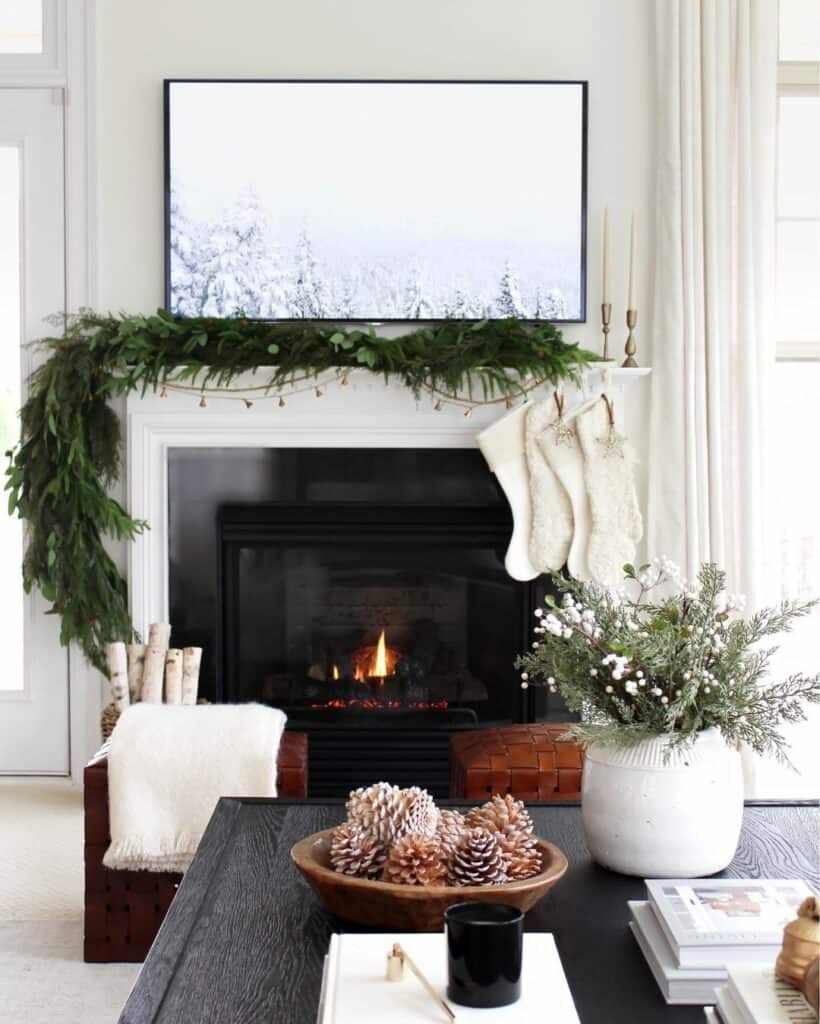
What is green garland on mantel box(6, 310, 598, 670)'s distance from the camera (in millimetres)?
3510

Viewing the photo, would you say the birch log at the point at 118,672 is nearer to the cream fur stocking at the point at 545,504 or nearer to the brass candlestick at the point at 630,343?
the cream fur stocking at the point at 545,504

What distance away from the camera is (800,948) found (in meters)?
0.98

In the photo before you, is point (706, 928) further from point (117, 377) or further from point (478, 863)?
point (117, 377)

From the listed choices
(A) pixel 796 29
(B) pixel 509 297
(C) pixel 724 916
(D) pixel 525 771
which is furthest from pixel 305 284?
(C) pixel 724 916

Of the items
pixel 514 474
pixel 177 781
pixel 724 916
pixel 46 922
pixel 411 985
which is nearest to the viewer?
pixel 411 985

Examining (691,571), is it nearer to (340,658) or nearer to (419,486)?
(419,486)

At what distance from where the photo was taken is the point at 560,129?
12.0 ft

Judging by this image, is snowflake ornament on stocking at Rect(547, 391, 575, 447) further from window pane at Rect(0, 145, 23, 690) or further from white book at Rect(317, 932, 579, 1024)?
white book at Rect(317, 932, 579, 1024)

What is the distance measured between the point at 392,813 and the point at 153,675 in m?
2.27

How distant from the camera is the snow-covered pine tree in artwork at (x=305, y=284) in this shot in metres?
3.68

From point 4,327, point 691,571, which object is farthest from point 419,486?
point 4,327

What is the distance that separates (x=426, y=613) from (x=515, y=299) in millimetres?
1023

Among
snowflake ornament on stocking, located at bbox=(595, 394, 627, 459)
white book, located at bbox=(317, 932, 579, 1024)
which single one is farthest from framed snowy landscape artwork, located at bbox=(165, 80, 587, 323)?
white book, located at bbox=(317, 932, 579, 1024)

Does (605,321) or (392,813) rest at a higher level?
(605,321)
